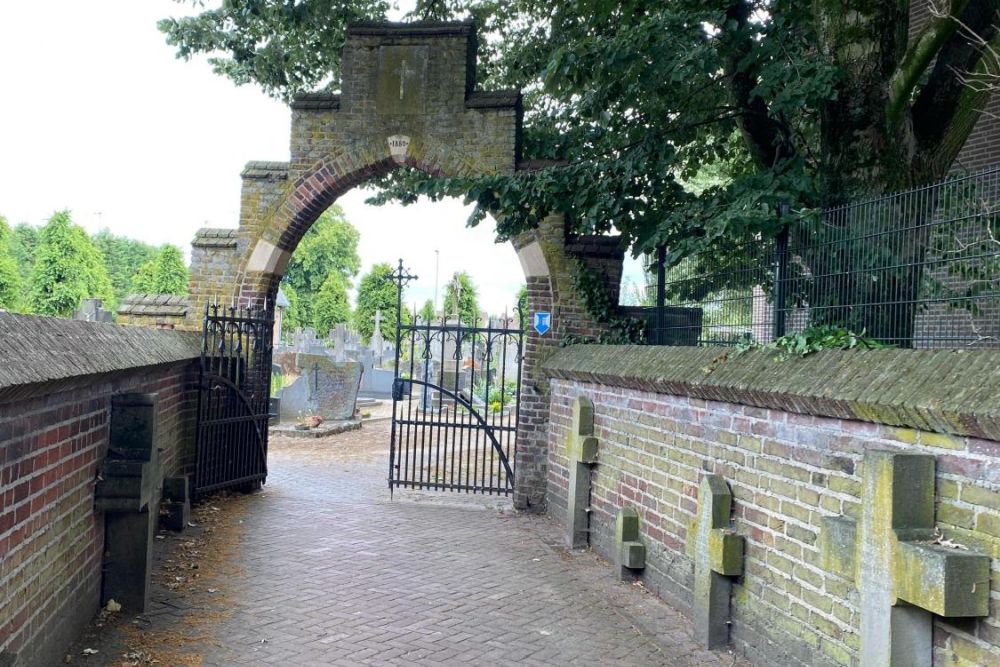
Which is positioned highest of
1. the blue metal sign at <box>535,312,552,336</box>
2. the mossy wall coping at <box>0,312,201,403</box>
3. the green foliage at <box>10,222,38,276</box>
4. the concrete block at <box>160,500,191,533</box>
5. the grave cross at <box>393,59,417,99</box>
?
the green foliage at <box>10,222,38,276</box>

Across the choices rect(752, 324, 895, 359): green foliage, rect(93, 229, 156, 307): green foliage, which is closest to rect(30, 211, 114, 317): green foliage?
rect(93, 229, 156, 307): green foliage

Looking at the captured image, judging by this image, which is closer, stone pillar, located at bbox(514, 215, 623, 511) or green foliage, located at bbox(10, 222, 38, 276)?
stone pillar, located at bbox(514, 215, 623, 511)

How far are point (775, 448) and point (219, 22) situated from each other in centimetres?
1044

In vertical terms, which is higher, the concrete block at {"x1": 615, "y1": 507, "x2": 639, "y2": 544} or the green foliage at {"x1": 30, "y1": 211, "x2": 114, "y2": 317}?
the green foliage at {"x1": 30, "y1": 211, "x2": 114, "y2": 317}

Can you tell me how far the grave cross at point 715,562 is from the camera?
4828 mm

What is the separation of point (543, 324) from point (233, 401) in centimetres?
379

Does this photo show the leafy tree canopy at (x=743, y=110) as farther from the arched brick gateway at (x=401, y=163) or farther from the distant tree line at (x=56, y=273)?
the distant tree line at (x=56, y=273)

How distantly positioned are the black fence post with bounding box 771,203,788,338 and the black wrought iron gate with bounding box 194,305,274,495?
235 inches

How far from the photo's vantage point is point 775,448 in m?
4.52

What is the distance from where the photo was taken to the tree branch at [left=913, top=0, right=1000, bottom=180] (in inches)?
272

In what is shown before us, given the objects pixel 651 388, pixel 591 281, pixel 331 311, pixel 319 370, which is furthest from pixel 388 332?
pixel 651 388

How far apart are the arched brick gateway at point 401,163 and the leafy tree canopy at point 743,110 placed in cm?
85

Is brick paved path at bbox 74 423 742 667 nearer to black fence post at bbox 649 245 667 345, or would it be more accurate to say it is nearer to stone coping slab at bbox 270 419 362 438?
black fence post at bbox 649 245 667 345

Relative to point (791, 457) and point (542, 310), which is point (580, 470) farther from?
point (791, 457)
